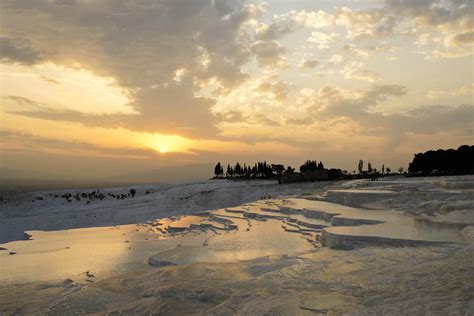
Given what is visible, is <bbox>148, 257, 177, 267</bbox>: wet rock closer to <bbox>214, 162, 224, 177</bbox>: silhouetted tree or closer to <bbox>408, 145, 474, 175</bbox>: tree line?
<bbox>408, 145, 474, 175</bbox>: tree line

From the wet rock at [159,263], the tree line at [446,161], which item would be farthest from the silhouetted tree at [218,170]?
the wet rock at [159,263]

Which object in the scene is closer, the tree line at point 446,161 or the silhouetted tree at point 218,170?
the tree line at point 446,161

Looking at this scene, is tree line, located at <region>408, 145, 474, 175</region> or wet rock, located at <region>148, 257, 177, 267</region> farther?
tree line, located at <region>408, 145, 474, 175</region>

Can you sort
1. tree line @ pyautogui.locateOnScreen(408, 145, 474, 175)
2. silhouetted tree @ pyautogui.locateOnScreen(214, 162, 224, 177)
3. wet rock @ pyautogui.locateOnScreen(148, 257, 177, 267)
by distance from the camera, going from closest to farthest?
wet rock @ pyautogui.locateOnScreen(148, 257, 177, 267) < tree line @ pyautogui.locateOnScreen(408, 145, 474, 175) < silhouetted tree @ pyautogui.locateOnScreen(214, 162, 224, 177)

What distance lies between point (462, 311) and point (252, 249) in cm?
714

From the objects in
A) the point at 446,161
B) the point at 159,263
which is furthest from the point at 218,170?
the point at 159,263

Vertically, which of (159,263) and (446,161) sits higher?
(446,161)

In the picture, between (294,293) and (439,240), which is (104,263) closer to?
(294,293)

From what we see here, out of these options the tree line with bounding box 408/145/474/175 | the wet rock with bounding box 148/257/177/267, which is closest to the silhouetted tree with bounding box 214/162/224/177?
the tree line with bounding box 408/145/474/175

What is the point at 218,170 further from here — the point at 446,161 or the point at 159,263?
the point at 159,263

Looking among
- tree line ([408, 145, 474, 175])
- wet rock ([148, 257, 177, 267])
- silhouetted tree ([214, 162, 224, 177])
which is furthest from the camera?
silhouetted tree ([214, 162, 224, 177])

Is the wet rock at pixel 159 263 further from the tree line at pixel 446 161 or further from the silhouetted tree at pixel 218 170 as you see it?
the silhouetted tree at pixel 218 170

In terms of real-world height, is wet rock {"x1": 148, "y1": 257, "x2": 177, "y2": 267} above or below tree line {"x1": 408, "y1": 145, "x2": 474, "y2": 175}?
below

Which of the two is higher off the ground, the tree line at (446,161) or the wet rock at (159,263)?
the tree line at (446,161)
